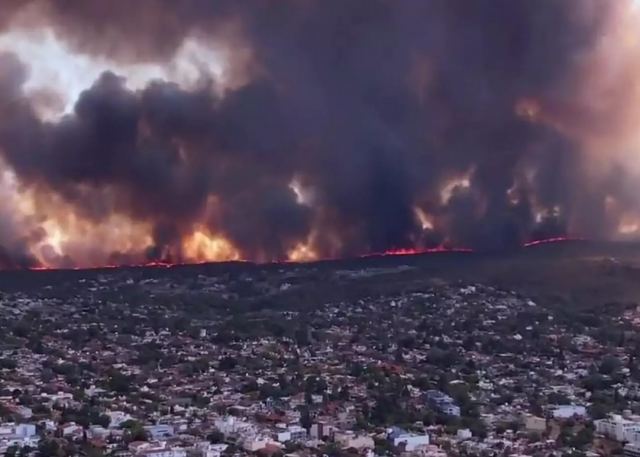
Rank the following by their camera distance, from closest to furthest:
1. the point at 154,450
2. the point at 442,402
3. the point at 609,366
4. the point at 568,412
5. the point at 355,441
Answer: the point at 154,450, the point at 355,441, the point at 568,412, the point at 442,402, the point at 609,366

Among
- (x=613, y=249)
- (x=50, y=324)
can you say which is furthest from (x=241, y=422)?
(x=613, y=249)

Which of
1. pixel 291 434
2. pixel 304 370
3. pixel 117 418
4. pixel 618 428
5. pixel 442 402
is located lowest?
pixel 618 428

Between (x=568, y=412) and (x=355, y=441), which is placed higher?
(x=568, y=412)

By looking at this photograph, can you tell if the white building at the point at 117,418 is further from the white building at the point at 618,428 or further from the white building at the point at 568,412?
the white building at the point at 618,428

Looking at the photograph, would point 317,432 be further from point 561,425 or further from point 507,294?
point 507,294

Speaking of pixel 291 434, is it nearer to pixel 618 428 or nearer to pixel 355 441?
pixel 355 441

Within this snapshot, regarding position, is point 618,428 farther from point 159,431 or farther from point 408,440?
point 159,431

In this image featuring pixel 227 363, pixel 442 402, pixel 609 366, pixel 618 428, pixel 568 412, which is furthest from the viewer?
pixel 227 363

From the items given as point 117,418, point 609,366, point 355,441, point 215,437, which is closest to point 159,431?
point 215,437

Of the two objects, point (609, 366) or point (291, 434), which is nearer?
point (291, 434)
